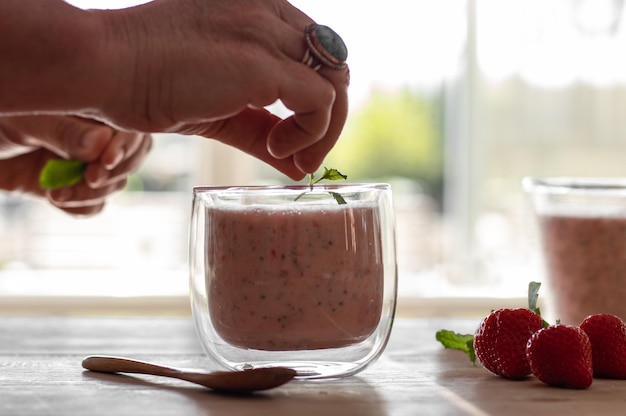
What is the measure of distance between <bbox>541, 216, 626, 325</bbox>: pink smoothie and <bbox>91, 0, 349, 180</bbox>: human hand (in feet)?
1.74

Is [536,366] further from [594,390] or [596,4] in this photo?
[596,4]

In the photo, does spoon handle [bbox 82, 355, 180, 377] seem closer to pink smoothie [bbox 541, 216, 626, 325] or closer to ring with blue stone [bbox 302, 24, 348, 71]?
ring with blue stone [bbox 302, 24, 348, 71]

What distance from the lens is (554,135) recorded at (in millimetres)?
3102

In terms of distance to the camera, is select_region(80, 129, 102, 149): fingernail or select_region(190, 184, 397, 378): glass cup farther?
select_region(80, 129, 102, 149): fingernail

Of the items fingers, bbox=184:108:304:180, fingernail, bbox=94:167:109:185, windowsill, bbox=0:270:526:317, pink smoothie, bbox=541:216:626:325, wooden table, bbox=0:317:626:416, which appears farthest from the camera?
windowsill, bbox=0:270:526:317

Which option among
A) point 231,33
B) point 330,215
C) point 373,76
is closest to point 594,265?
point 330,215

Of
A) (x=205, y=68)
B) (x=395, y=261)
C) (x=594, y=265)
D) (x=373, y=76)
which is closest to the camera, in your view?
(x=205, y=68)

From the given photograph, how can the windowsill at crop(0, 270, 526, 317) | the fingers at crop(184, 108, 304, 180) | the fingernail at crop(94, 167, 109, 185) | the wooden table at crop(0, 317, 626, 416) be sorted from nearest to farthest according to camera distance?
the wooden table at crop(0, 317, 626, 416) < the fingers at crop(184, 108, 304, 180) < the fingernail at crop(94, 167, 109, 185) < the windowsill at crop(0, 270, 526, 317)

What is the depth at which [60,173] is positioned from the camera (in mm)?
1397

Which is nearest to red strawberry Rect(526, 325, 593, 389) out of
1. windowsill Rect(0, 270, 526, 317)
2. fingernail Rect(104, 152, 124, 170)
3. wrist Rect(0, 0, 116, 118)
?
wrist Rect(0, 0, 116, 118)

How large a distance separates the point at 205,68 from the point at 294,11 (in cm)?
13

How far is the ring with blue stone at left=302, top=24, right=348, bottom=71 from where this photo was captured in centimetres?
85

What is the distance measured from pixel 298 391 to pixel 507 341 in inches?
9.3

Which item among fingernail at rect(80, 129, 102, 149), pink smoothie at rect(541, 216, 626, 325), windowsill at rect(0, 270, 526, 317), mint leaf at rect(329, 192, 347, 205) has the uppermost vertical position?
fingernail at rect(80, 129, 102, 149)
